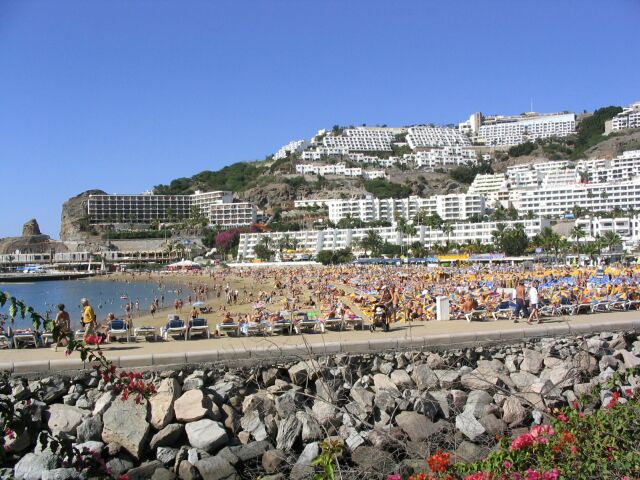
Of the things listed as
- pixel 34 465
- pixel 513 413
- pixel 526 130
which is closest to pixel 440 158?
pixel 526 130

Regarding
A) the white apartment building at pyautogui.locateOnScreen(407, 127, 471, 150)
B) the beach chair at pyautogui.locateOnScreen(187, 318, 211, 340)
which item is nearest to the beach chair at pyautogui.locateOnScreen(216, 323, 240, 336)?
the beach chair at pyautogui.locateOnScreen(187, 318, 211, 340)

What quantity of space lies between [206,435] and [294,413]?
123cm

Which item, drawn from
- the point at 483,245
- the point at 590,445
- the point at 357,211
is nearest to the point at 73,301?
the point at 590,445

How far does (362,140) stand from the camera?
179 metres

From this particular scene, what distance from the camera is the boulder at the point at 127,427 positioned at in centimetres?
759

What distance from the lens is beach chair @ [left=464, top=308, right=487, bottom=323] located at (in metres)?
14.2

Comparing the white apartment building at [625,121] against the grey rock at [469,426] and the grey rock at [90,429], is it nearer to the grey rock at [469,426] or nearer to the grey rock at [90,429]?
the grey rock at [469,426]

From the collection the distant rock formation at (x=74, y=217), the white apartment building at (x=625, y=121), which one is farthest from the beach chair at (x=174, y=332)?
the white apartment building at (x=625, y=121)

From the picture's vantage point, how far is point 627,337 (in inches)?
488

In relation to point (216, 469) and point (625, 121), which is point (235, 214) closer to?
point (625, 121)

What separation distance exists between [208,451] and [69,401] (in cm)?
237

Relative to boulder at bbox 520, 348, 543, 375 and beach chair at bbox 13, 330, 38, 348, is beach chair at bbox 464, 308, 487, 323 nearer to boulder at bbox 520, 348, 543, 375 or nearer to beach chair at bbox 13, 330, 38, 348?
boulder at bbox 520, 348, 543, 375

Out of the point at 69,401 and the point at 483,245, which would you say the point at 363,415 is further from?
the point at 483,245

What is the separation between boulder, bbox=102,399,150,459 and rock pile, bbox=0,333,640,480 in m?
0.01
